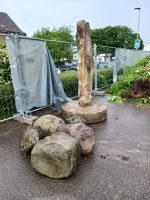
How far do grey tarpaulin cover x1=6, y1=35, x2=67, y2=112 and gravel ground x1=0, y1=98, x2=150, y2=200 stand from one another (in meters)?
0.91

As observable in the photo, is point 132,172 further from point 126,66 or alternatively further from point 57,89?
point 126,66

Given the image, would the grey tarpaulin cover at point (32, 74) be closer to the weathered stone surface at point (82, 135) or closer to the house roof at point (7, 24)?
the weathered stone surface at point (82, 135)

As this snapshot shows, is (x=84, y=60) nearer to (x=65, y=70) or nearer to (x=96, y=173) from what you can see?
(x=65, y=70)

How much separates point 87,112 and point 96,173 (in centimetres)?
218

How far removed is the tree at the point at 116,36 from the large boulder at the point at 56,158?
4474cm

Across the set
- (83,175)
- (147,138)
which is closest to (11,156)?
(83,175)

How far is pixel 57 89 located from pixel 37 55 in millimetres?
1120

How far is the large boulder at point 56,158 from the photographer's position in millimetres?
2787

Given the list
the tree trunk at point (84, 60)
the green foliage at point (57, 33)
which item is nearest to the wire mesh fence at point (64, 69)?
the tree trunk at point (84, 60)

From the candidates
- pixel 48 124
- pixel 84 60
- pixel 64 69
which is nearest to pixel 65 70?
pixel 64 69

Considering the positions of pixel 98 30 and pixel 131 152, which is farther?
pixel 98 30

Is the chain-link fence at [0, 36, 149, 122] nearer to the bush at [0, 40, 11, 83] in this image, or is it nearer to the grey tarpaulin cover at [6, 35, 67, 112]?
the bush at [0, 40, 11, 83]

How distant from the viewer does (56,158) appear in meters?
2.78

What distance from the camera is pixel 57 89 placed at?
19.5 feet
